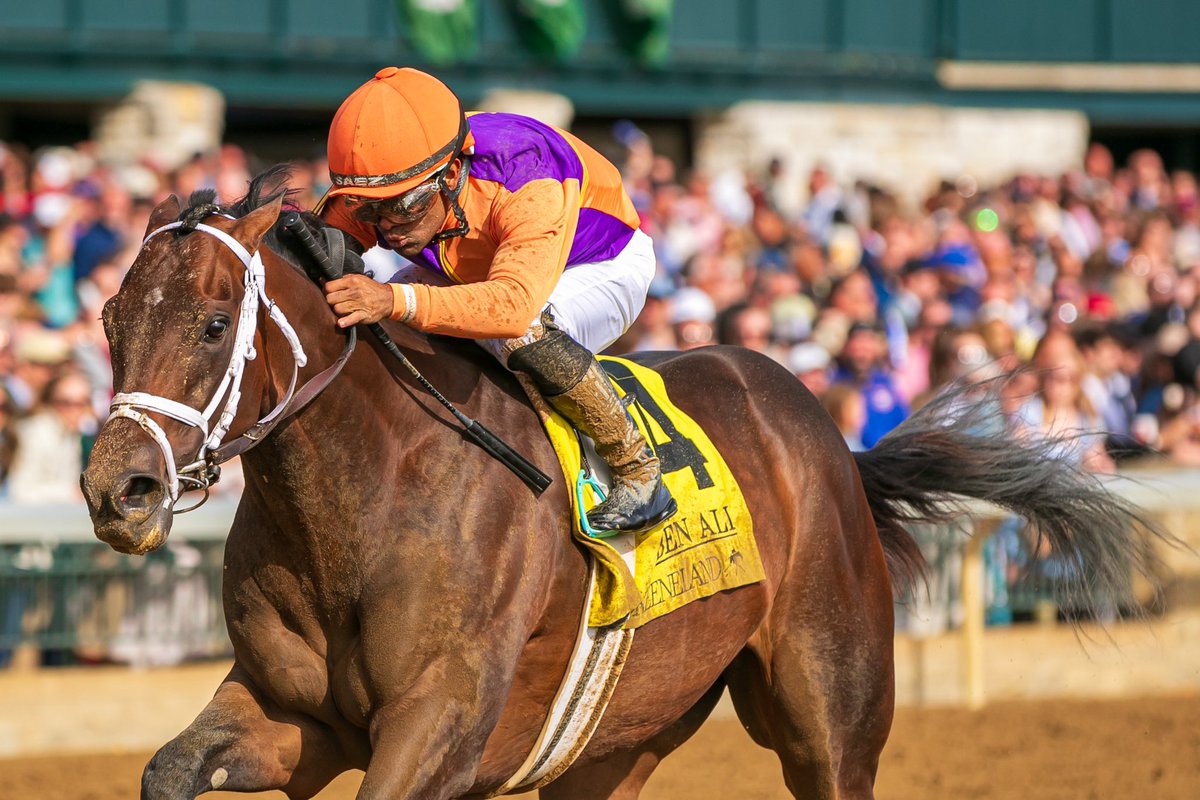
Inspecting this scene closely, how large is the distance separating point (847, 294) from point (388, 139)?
6459 millimetres

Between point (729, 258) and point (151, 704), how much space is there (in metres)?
5.15

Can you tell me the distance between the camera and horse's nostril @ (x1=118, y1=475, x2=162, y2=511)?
318 centimetres

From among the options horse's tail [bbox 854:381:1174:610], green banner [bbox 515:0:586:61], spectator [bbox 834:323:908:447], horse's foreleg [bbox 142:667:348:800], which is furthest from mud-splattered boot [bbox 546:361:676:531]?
green banner [bbox 515:0:586:61]

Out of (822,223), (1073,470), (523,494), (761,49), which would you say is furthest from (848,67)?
(523,494)

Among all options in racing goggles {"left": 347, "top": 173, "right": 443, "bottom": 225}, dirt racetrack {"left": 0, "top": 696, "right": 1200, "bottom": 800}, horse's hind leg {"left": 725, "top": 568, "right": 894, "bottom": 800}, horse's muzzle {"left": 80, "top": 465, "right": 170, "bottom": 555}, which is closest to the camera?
horse's muzzle {"left": 80, "top": 465, "right": 170, "bottom": 555}

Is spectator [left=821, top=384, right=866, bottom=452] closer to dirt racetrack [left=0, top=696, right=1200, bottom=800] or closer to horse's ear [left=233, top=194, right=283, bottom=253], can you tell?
dirt racetrack [left=0, top=696, right=1200, bottom=800]

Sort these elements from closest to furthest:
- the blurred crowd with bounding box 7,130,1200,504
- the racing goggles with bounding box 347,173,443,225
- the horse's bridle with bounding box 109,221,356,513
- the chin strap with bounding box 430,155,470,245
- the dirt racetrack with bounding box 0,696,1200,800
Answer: the horse's bridle with bounding box 109,221,356,513 < the racing goggles with bounding box 347,173,443,225 < the chin strap with bounding box 430,155,470,245 < the dirt racetrack with bounding box 0,696,1200,800 < the blurred crowd with bounding box 7,130,1200,504

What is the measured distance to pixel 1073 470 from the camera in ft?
18.1

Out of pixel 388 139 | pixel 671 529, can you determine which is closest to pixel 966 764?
pixel 671 529

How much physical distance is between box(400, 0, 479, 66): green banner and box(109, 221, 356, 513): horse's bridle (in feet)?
41.5

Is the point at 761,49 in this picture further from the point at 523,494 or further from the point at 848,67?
the point at 523,494

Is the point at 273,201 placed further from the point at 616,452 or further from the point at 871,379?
the point at 871,379

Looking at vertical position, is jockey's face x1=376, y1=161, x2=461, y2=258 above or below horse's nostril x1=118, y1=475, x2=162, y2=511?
above

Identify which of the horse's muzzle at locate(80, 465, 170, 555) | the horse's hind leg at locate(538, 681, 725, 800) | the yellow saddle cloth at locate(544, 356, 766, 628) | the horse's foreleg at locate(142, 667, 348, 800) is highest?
the horse's muzzle at locate(80, 465, 170, 555)
